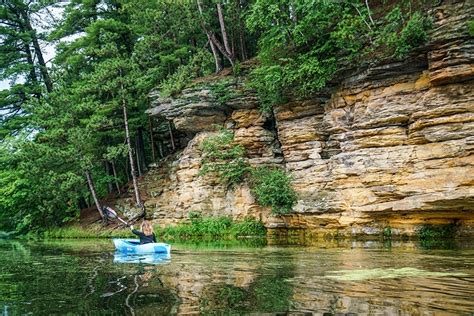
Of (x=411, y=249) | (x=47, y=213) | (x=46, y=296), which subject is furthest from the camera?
(x=47, y=213)

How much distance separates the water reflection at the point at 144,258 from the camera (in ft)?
48.9

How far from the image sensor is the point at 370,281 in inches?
366

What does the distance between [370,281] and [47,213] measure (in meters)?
30.4

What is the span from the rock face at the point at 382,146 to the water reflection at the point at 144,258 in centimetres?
775

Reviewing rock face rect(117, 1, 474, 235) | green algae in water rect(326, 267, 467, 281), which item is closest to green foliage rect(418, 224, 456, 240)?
rock face rect(117, 1, 474, 235)

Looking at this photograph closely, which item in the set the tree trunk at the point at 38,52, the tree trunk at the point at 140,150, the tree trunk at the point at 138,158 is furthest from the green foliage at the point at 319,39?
the tree trunk at the point at 38,52

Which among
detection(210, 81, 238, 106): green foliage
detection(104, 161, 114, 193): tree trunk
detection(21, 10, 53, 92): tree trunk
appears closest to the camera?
detection(210, 81, 238, 106): green foliage

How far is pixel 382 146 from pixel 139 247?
10.3 m

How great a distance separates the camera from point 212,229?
83.6ft

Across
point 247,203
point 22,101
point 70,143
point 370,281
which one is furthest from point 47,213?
point 370,281

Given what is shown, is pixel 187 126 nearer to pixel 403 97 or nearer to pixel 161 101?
pixel 161 101

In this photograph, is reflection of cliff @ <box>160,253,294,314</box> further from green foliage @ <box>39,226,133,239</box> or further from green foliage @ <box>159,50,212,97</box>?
green foliage @ <box>39,226,133,239</box>

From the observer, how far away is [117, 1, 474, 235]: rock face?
17406 millimetres

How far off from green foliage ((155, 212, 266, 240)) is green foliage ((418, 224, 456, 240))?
8.06 m
